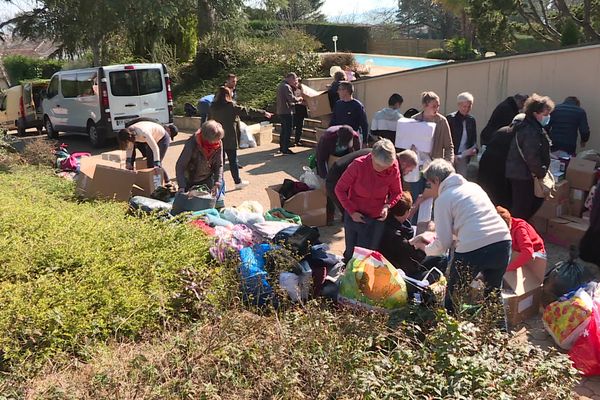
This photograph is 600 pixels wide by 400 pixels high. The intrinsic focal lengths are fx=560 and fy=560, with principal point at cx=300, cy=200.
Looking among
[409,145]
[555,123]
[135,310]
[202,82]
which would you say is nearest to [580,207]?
[555,123]

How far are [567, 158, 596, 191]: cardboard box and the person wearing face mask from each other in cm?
Answer: 111

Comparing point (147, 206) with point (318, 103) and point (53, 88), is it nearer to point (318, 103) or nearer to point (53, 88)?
point (318, 103)

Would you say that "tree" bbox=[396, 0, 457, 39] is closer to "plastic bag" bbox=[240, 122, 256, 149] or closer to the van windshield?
the van windshield

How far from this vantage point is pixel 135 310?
3.82m

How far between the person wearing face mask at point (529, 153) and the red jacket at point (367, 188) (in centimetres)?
155

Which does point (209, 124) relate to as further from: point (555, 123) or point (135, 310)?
point (555, 123)

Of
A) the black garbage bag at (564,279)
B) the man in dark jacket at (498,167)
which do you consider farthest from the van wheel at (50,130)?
the black garbage bag at (564,279)

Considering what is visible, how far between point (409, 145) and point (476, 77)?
3.90 metres

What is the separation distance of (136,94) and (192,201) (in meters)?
8.54

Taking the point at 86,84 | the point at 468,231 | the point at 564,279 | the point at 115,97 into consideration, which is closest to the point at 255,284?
the point at 468,231

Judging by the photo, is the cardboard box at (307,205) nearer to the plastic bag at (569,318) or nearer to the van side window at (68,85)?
the plastic bag at (569,318)

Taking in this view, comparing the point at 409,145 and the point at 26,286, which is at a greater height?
the point at 409,145

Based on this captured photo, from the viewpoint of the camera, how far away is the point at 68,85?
48.2 feet

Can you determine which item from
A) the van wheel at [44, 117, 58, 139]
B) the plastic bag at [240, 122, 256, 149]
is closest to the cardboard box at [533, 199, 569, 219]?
the plastic bag at [240, 122, 256, 149]
